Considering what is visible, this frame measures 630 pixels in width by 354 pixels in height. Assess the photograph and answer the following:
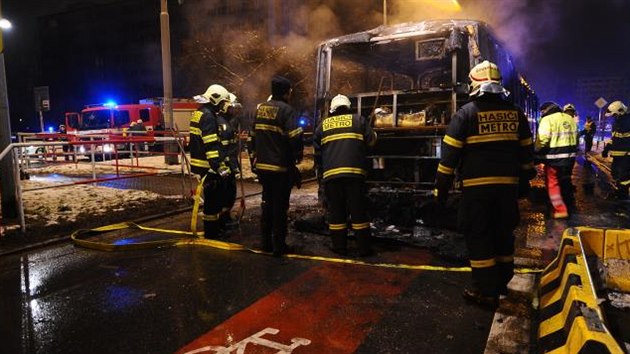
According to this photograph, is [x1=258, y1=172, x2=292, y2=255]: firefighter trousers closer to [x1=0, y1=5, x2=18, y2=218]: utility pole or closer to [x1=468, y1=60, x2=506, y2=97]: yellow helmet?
[x1=468, y1=60, x2=506, y2=97]: yellow helmet

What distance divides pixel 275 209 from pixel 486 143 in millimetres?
2314

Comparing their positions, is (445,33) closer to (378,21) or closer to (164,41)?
(164,41)

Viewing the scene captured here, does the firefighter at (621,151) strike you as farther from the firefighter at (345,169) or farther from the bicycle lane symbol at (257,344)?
the bicycle lane symbol at (257,344)

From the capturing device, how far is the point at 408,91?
5.77 m

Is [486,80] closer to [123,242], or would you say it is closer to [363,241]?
[363,241]

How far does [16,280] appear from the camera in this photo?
4.23 meters

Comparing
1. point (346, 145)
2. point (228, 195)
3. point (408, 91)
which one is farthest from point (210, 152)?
point (408, 91)

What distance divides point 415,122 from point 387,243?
164 centimetres

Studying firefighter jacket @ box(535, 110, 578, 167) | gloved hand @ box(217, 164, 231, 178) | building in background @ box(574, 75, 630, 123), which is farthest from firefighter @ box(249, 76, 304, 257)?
building in background @ box(574, 75, 630, 123)

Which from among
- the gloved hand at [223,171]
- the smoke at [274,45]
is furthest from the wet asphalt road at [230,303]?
the smoke at [274,45]

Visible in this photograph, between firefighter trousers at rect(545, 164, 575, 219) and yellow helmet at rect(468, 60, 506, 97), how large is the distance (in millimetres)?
3928

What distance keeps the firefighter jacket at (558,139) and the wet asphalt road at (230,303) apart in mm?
2033

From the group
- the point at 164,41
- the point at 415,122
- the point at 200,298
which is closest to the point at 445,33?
the point at 415,122

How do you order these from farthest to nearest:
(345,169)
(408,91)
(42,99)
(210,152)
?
1. (42,99)
2. (408,91)
3. (210,152)
4. (345,169)
